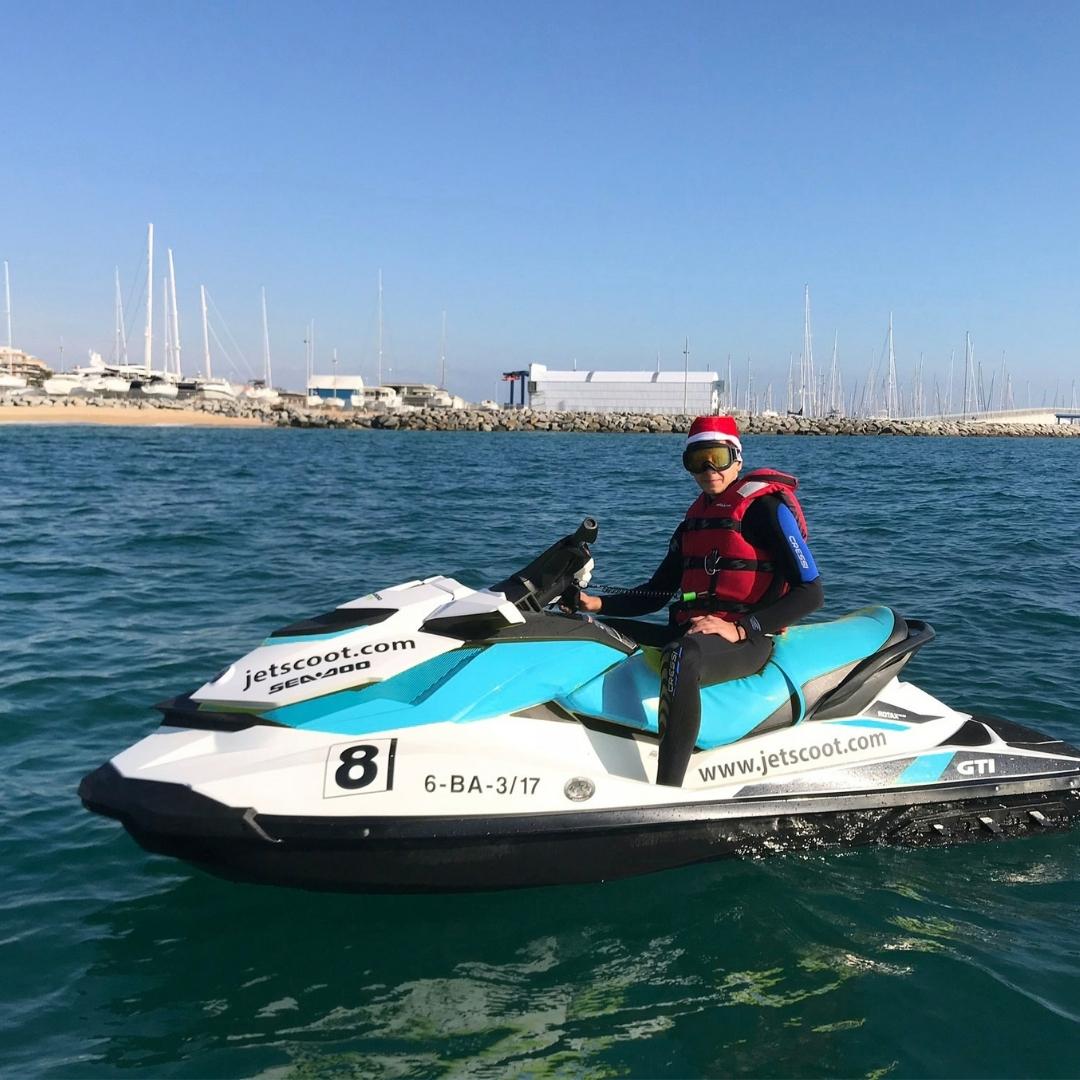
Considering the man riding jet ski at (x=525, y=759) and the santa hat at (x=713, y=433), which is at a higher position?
the santa hat at (x=713, y=433)

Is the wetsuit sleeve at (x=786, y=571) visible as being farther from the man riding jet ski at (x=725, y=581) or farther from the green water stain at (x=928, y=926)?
the green water stain at (x=928, y=926)

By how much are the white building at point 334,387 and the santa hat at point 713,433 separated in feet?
338

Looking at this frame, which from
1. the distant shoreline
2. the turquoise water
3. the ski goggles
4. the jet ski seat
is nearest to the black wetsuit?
the jet ski seat

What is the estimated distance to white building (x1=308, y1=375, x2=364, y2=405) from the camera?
10469cm

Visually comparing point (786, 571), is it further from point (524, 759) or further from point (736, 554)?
point (524, 759)

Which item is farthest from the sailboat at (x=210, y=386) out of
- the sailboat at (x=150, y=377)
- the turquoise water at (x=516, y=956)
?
the turquoise water at (x=516, y=956)

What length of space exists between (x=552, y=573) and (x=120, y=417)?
59.2 m

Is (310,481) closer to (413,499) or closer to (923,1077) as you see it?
(413,499)

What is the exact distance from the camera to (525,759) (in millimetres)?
3594

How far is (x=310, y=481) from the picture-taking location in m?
22.9

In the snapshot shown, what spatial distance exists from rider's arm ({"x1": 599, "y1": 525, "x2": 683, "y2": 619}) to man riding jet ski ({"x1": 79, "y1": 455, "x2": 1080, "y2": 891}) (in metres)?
0.43

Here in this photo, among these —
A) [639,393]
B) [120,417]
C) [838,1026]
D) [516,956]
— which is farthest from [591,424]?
[838,1026]

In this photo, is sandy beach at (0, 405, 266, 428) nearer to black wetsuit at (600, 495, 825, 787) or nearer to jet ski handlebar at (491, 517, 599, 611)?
jet ski handlebar at (491, 517, 599, 611)

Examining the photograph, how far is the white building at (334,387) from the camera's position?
105m
